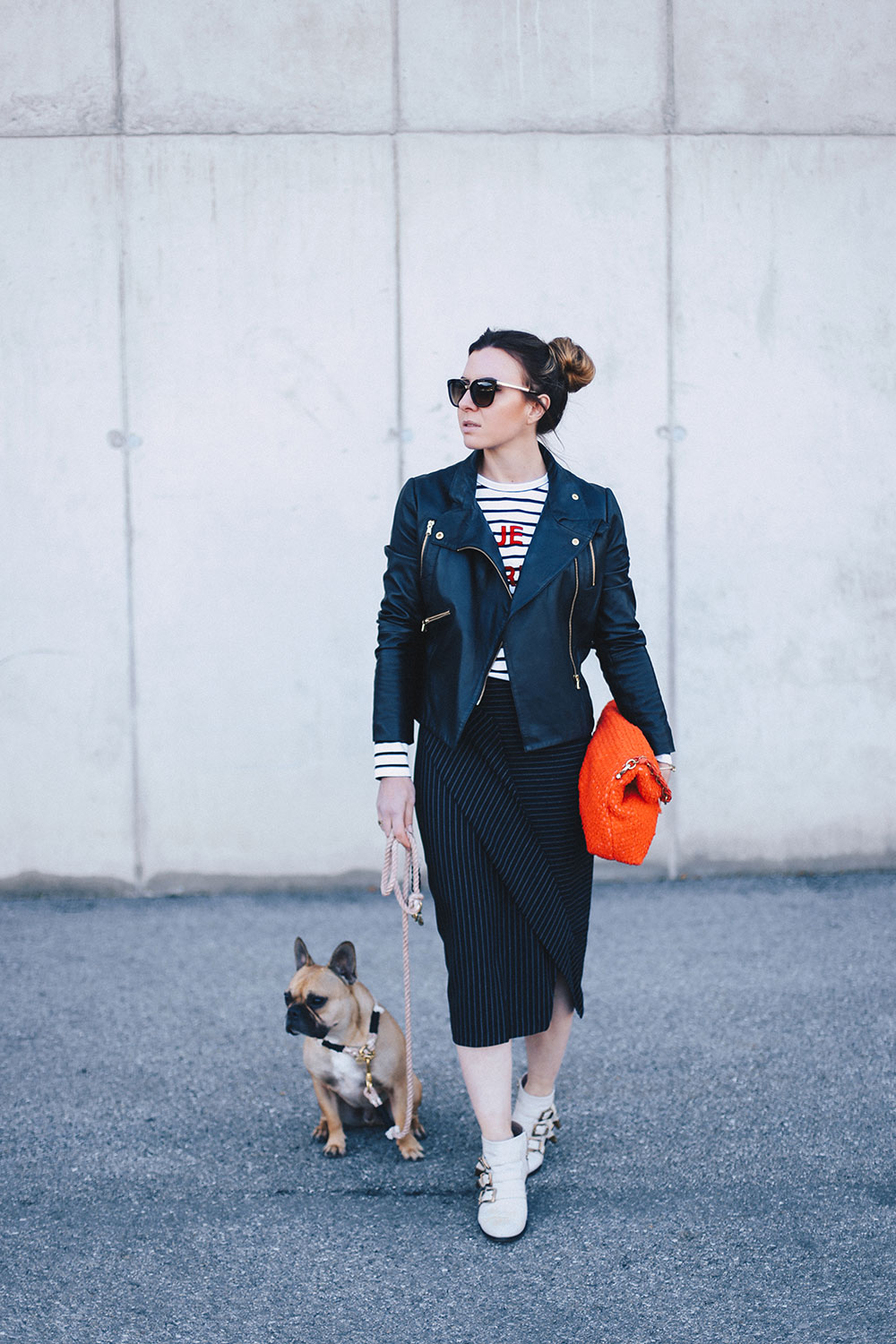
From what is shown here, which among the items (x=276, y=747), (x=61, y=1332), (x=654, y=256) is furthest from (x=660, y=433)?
(x=61, y=1332)

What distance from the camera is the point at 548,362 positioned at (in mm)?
2820

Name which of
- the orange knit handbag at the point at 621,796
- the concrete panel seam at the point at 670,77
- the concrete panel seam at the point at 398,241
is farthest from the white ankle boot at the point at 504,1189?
the concrete panel seam at the point at 670,77

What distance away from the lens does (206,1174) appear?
3127 mm

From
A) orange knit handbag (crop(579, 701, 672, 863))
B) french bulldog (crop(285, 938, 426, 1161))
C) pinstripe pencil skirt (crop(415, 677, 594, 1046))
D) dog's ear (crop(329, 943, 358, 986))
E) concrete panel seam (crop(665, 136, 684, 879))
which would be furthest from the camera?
concrete panel seam (crop(665, 136, 684, 879))

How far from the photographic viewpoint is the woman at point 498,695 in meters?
2.77

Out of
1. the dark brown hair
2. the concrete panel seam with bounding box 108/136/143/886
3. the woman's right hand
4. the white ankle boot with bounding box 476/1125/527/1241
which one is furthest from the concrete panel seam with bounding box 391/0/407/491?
the white ankle boot with bounding box 476/1125/527/1241

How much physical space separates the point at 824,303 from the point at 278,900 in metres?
3.83

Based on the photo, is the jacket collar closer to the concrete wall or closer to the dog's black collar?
the dog's black collar

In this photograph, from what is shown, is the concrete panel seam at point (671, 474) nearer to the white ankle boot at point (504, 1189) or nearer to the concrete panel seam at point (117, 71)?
the concrete panel seam at point (117, 71)

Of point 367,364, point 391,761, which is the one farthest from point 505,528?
point 367,364

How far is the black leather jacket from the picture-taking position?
108 inches

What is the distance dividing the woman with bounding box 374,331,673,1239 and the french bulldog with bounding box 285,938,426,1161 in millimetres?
338

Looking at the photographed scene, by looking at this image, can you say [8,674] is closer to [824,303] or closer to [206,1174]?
[206,1174]

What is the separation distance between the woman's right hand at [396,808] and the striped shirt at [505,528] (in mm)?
21
